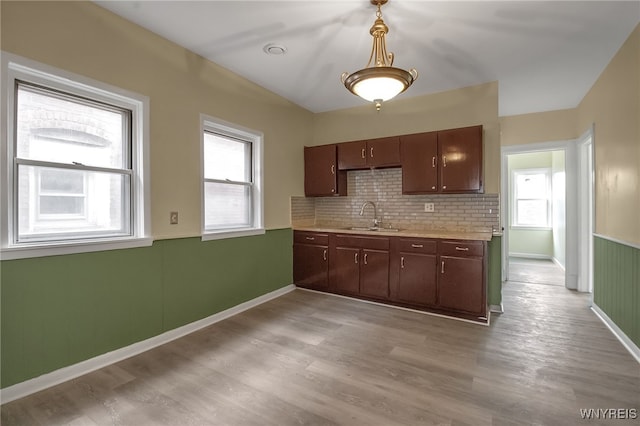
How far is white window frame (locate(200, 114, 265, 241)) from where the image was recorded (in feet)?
10.6

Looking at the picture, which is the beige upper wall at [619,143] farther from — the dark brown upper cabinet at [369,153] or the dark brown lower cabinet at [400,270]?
the dark brown upper cabinet at [369,153]

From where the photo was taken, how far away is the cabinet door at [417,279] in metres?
3.55

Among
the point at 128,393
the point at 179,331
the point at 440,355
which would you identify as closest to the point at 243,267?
the point at 179,331

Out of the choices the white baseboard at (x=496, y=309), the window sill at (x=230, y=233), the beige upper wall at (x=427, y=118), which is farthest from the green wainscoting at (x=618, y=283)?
the window sill at (x=230, y=233)

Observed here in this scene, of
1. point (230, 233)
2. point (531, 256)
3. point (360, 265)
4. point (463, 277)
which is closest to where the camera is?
point (463, 277)

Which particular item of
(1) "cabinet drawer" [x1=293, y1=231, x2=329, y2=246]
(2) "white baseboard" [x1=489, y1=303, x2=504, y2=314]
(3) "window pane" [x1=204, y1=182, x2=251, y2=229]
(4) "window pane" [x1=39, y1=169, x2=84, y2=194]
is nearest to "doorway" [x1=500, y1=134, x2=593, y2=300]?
(2) "white baseboard" [x1=489, y1=303, x2=504, y2=314]

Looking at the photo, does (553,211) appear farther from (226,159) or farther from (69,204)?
(69,204)

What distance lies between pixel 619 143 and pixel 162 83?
435 cm

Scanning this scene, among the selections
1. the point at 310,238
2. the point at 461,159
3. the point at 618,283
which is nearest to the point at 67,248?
the point at 310,238

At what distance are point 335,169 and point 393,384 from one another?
9.96 feet

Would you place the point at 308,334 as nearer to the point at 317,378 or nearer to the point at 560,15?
the point at 317,378

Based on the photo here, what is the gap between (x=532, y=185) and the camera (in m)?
7.54

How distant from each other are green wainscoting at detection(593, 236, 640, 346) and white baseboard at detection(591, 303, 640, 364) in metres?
0.03

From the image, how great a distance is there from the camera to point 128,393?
6.77ft
